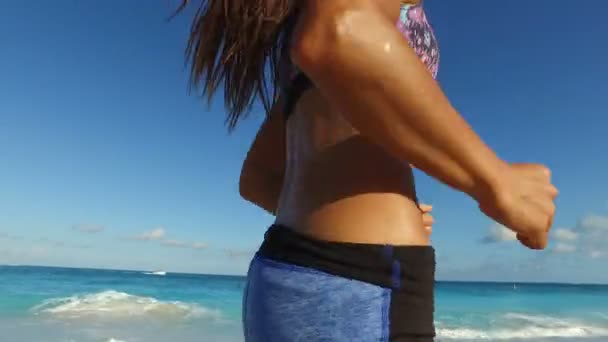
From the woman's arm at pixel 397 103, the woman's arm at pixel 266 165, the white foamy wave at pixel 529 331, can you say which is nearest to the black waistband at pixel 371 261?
the woman's arm at pixel 397 103

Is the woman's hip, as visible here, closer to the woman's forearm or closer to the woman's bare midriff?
the woman's bare midriff

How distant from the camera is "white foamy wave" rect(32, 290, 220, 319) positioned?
44.2 ft

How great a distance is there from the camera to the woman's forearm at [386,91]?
2.69 ft

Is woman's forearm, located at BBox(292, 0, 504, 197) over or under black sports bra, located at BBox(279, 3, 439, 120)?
under

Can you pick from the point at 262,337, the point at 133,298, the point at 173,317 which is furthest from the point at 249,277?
the point at 133,298

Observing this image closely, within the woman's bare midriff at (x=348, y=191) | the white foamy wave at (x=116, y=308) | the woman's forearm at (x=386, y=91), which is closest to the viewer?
the woman's forearm at (x=386, y=91)

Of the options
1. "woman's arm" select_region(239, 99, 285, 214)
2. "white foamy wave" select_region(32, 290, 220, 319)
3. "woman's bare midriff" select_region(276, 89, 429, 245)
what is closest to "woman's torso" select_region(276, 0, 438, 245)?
"woman's bare midriff" select_region(276, 89, 429, 245)

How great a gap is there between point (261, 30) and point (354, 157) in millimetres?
392

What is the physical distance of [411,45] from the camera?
3.73ft

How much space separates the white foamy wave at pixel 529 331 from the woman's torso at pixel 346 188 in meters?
11.4

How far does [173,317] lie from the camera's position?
13.5m

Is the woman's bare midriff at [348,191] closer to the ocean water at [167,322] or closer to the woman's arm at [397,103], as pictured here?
the woman's arm at [397,103]

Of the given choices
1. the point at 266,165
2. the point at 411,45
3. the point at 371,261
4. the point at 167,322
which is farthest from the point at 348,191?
the point at 167,322

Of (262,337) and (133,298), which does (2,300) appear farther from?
(262,337)
